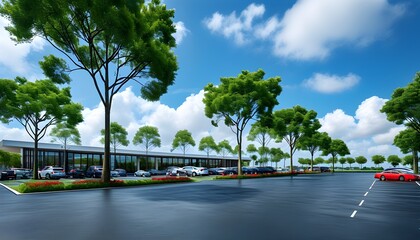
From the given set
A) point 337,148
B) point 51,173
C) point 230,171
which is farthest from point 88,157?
point 337,148

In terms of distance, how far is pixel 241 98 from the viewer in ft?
133

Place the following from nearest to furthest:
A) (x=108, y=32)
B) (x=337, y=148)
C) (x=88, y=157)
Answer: (x=108, y=32) → (x=88, y=157) → (x=337, y=148)

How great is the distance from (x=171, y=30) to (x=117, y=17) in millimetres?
7317

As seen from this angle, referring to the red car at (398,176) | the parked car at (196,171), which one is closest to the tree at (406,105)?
the red car at (398,176)

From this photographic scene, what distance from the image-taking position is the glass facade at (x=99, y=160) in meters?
53.7

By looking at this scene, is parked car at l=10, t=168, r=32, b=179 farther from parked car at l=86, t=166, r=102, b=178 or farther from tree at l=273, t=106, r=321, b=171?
tree at l=273, t=106, r=321, b=171

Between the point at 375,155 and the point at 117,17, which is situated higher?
the point at 117,17

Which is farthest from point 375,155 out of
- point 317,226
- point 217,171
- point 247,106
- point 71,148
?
point 317,226

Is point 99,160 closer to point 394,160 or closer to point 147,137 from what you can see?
point 147,137

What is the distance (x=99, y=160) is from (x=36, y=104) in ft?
94.4

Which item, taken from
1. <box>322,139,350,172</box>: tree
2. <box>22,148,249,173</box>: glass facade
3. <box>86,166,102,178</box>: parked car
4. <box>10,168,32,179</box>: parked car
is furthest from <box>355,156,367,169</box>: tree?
<box>10,168,32,179</box>: parked car

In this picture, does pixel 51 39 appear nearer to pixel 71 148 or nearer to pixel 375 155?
pixel 71 148

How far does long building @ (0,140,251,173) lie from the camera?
5279cm

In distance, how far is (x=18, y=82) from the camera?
126ft
